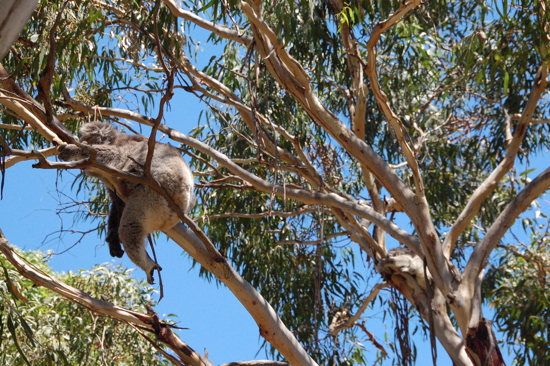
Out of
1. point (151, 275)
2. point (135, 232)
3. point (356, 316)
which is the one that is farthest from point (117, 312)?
point (356, 316)

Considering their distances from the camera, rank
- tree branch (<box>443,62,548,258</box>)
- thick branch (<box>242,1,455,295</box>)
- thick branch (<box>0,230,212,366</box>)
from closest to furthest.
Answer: thick branch (<box>0,230,212,366</box>), thick branch (<box>242,1,455,295</box>), tree branch (<box>443,62,548,258</box>)

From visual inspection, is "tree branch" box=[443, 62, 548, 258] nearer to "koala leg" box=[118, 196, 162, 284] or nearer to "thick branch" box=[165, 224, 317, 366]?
"thick branch" box=[165, 224, 317, 366]

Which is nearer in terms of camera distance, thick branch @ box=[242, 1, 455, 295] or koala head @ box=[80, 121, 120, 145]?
koala head @ box=[80, 121, 120, 145]

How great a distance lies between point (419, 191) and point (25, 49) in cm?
319

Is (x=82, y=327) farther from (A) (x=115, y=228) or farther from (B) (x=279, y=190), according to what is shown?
(B) (x=279, y=190)

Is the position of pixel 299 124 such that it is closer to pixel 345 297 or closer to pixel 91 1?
pixel 345 297

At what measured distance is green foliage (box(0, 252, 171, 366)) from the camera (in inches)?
191

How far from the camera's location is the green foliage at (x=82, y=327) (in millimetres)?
4859

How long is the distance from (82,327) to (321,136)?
2785 millimetres

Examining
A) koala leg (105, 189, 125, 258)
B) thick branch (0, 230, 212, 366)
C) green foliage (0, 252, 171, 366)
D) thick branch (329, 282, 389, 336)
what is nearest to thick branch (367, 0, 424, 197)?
thick branch (329, 282, 389, 336)

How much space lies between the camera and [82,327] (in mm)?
5051

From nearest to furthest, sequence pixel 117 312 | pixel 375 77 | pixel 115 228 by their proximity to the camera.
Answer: pixel 117 312, pixel 115 228, pixel 375 77

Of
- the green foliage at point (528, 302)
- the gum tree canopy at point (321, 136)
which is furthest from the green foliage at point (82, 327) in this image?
the green foliage at point (528, 302)

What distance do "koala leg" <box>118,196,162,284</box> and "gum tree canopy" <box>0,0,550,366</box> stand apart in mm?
236
